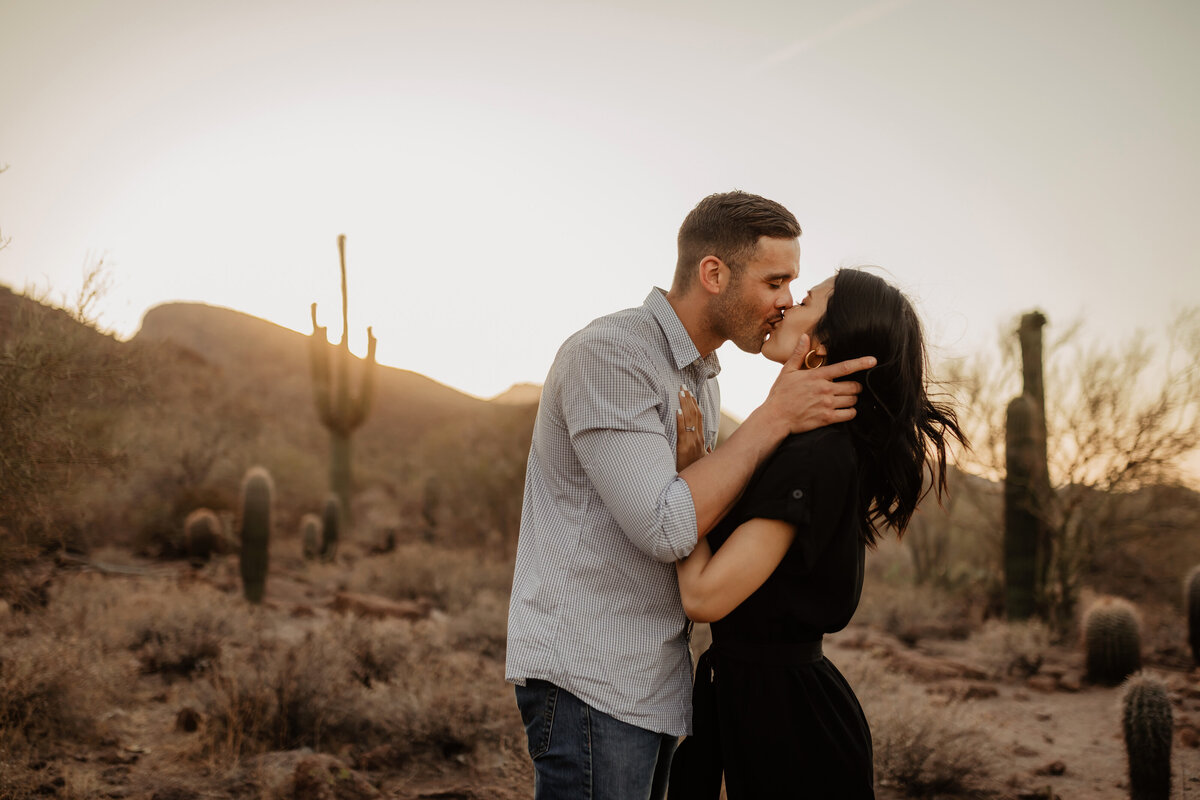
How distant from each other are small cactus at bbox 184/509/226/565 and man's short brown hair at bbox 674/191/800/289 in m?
14.9

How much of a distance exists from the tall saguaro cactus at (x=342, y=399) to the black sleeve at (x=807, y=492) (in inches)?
735

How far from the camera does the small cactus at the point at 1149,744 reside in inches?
204

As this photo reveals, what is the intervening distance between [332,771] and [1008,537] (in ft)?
31.6

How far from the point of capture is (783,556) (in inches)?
78.8

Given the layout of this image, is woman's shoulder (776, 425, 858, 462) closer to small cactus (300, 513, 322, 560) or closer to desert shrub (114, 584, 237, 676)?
desert shrub (114, 584, 237, 676)

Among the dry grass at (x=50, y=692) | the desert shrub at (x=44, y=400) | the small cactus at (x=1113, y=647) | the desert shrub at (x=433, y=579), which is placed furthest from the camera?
the desert shrub at (x=433, y=579)

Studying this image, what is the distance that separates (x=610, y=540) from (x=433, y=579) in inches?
462

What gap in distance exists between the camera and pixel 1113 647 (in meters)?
8.62

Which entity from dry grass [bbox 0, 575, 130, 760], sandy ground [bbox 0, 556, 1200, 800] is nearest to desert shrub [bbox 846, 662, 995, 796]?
sandy ground [bbox 0, 556, 1200, 800]

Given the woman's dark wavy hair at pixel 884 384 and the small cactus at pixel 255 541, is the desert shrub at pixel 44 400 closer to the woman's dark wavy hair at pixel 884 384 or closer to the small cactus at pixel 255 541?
the small cactus at pixel 255 541

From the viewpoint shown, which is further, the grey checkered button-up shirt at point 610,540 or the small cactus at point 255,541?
the small cactus at point 255,541

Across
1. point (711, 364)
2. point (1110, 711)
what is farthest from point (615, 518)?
point (1110, 711)

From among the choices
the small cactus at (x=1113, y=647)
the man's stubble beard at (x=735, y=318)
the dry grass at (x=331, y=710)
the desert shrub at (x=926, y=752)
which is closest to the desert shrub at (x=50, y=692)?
the dry grass at (x=331, y=710)

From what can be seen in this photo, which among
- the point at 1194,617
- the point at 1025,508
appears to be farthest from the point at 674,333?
the point at 1025,508
